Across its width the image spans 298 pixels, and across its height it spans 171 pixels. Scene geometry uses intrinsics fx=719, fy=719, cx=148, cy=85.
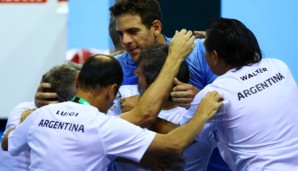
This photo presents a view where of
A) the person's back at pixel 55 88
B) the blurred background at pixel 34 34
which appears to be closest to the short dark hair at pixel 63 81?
the person's back at pixel 55 88

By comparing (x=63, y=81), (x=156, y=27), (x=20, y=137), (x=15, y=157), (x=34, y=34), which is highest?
(x=156, y=27)

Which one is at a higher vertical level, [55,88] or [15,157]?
[55,88]

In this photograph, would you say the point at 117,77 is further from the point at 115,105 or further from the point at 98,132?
the point at 115,105

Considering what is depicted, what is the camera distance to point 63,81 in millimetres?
3199

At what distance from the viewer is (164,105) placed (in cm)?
303

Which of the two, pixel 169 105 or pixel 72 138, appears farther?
pixel 169 105

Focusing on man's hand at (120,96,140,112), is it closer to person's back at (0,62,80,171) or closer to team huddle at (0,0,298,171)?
team huddle at (0,0,298,171)

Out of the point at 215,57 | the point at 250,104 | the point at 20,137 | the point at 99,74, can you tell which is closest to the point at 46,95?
the point at 20,137

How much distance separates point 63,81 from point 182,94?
58 cm

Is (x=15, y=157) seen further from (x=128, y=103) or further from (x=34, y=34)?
(x=34, y=34)

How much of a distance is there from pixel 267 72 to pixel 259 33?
4736mm

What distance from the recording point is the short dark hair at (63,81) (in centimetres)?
318

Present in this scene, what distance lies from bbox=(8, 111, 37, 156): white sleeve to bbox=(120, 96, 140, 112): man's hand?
44 centimetres

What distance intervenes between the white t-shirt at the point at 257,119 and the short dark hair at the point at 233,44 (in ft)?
0.15
